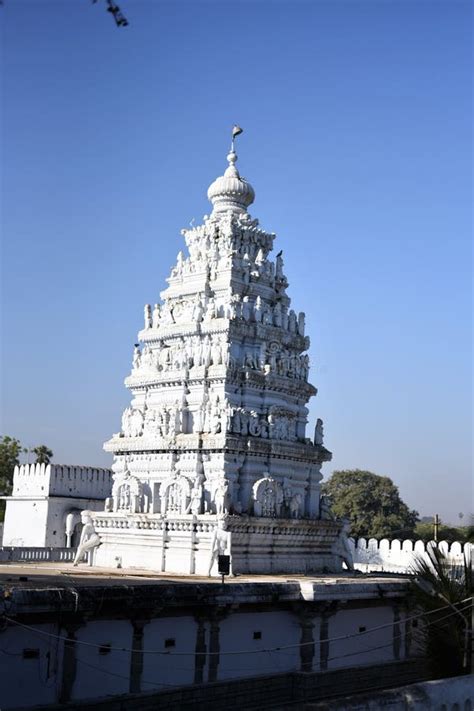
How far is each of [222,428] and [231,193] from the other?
10289 millimetres

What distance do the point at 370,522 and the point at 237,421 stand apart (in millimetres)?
42112

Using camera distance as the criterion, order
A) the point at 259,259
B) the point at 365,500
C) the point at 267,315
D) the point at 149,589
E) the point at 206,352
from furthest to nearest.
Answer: the point at 365,500 < the point at 259,259 < the point at 267,315 < the point at 206,352 < the point at 149,589

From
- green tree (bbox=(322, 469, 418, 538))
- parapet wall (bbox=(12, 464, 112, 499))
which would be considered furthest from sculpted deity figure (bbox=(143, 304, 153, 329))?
green tree (bbox=(322, 469, 418, 538))

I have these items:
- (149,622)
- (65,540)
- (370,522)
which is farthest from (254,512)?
(370,522)

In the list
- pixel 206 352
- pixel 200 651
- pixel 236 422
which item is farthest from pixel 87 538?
pixel 200 651

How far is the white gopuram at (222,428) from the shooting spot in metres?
30.3

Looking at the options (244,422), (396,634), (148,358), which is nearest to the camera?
(396,634)

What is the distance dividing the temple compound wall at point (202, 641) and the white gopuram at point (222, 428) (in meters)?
5.01

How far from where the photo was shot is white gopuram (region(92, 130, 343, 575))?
30344 millimetres

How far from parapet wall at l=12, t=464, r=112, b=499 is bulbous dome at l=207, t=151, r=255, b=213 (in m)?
17.2

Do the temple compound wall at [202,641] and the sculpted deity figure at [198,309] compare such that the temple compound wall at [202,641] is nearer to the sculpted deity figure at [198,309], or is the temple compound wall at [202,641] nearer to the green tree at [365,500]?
the sculpted deity figure at [198,309]

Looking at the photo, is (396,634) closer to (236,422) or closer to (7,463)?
A: (236,422)

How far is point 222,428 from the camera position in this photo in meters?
31.1

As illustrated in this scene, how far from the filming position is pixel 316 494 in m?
34.0
